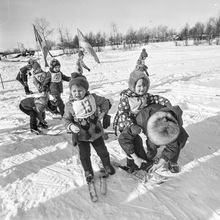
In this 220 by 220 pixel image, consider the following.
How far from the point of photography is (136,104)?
8.98 feet

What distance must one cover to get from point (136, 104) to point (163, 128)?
522mm

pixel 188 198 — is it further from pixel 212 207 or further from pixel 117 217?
pixel 117 217

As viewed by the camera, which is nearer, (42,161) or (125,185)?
(125,185)

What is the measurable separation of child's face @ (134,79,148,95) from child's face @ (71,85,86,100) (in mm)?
715

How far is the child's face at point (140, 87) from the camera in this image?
2626mm

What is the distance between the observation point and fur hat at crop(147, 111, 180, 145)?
2.41 m

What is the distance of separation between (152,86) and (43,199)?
7.20 m

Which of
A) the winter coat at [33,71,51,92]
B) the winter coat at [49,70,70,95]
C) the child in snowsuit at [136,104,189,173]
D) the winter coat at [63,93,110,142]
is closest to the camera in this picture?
the child in snowsuit at [136,104,189,173]

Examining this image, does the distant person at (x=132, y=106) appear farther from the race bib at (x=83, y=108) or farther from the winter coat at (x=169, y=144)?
the race bib at (x=83, y=108)

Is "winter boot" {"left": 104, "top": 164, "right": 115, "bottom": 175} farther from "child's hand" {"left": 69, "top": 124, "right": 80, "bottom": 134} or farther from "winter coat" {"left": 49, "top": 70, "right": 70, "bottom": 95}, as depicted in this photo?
"winter coat" {"left": 49, "top": 70, "right": 70, "bottom": 95}

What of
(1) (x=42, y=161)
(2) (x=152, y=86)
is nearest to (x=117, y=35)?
(2) (x=152, y=86)

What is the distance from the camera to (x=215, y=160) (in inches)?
127

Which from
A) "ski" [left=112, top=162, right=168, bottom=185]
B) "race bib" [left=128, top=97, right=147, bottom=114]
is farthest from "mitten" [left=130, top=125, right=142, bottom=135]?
"ski" [left=112, top=162, right=168, bottom=185]

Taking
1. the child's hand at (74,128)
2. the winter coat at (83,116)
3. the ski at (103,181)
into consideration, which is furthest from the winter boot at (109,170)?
the child's hand at (74,128)
